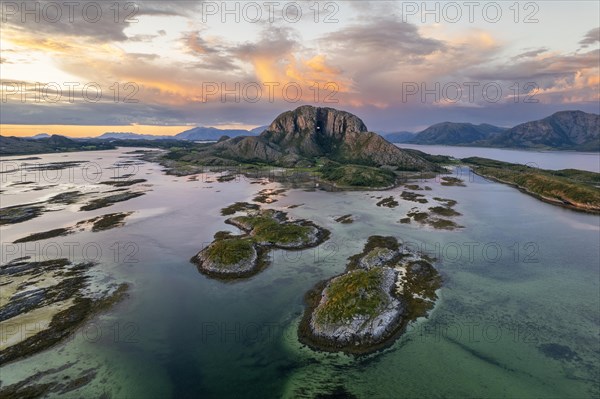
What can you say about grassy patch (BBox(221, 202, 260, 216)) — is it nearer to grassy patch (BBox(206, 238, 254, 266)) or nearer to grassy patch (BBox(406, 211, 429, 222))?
grassy patch (BBox(206, 238, 254, 266))

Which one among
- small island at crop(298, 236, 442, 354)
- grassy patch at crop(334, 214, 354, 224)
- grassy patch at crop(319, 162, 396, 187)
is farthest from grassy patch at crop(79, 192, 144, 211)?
grassy patch at crop(319, 162, 396, 187)

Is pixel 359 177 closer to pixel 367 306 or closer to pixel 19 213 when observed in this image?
pixel 367 306

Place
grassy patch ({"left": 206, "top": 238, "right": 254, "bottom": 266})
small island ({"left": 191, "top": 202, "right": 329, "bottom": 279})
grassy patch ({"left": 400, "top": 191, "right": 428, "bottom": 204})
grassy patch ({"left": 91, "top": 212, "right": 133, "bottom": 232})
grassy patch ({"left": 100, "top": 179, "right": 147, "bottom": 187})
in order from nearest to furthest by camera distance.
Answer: small island ({"left": 191, "top": 202, "right": 329, "bottom": 279})
grassy patch ({"left": 206, "top": 238, "right": 254, "bottom": 266})
grassy patch ({"left": 91, "top": 212, "right": 133, "bottom": 232})
grassy patch ({"left": 400, "top": 191, "right": 428, "bottom": 204})
grassy patch ({"left": 100, "top": 179, "right": 147, "bottom": 187})

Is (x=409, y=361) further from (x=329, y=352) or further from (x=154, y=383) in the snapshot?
(x=154, y=383)

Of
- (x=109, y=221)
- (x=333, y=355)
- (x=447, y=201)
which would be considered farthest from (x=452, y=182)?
(x=109, y=221)

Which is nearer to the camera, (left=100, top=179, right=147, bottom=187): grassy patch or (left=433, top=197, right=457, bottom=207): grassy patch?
(left=433, top=197, right=457, bottom=207): grassy patch

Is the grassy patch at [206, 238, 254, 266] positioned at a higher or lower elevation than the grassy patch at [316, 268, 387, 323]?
higher

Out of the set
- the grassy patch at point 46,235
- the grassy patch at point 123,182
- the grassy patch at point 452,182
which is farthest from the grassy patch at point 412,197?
the grassy patch at point 123,182

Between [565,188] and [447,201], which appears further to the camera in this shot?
[565,188]
